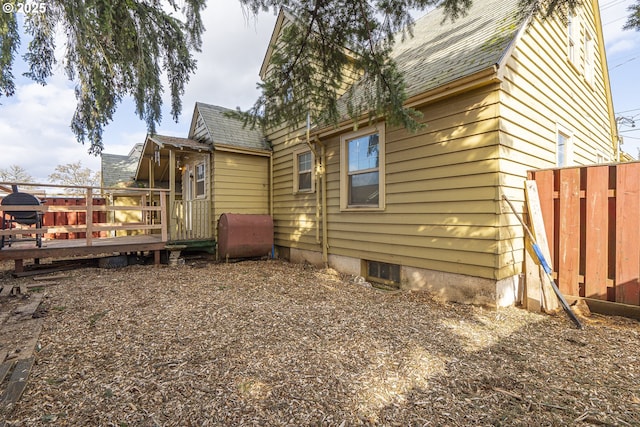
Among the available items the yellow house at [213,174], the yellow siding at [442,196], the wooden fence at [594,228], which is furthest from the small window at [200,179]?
the wooden fence at [594,228]

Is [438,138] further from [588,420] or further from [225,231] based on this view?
[225,231]

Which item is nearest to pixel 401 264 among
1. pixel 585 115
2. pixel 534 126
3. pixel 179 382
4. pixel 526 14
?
pixel 534 126

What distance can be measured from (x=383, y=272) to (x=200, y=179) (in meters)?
6.58

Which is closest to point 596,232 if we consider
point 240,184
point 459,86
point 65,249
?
point 459,86

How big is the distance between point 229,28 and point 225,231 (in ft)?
16.6

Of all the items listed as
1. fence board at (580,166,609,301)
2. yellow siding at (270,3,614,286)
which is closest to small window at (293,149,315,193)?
yellow siding at (270,3,614,286)

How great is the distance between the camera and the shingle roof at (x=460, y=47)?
4.38 m

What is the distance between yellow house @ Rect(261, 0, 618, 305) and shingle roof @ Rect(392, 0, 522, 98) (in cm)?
4

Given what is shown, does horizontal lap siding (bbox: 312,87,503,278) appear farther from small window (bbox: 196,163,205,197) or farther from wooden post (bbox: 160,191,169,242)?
small window (bbox: 196,163,205,197)

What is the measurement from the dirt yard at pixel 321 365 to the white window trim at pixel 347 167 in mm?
2029

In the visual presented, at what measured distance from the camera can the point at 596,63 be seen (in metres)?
8.11

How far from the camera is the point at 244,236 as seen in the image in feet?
25.1

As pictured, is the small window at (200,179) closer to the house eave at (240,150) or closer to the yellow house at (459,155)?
the house eave at (240,150)

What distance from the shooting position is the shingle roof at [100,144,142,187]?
1486 cm
